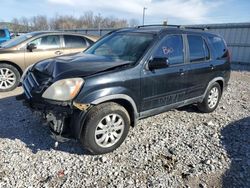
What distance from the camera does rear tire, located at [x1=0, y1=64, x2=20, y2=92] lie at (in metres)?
6.21

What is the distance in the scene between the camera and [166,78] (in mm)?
3816

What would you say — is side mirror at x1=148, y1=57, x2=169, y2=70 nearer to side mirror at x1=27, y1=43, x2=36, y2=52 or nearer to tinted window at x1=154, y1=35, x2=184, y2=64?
tinted window at x1=154, y1=35, x2=184, y2=64

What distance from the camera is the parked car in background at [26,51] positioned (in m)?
6.25

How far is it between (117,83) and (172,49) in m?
1.31

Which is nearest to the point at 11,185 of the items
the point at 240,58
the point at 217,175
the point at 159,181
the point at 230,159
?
the point at 159,181

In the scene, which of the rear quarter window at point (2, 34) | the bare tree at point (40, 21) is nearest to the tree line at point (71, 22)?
the bare tree at point (40, 21)

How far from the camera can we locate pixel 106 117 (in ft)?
10.6

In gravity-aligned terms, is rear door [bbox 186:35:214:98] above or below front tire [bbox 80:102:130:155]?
above

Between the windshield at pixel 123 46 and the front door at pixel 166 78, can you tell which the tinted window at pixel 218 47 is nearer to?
the front door at pixel 166 78

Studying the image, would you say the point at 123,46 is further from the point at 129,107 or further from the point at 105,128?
the point at 105,128

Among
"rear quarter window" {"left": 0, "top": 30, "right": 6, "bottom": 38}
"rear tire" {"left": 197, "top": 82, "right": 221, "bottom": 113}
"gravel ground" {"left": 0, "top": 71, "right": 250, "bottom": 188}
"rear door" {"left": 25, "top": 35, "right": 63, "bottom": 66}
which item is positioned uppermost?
"rear quarter window" {"left": 0, "top": 30, "right": 6, "bottom": 38}

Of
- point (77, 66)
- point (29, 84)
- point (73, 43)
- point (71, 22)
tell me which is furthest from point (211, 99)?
point (71, 22)

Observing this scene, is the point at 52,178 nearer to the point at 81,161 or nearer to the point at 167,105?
the point at 81,161

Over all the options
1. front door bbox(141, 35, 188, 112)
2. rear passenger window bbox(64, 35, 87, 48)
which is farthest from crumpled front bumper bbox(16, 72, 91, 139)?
rear passenger window bbox(64, 35, 87, 48)
